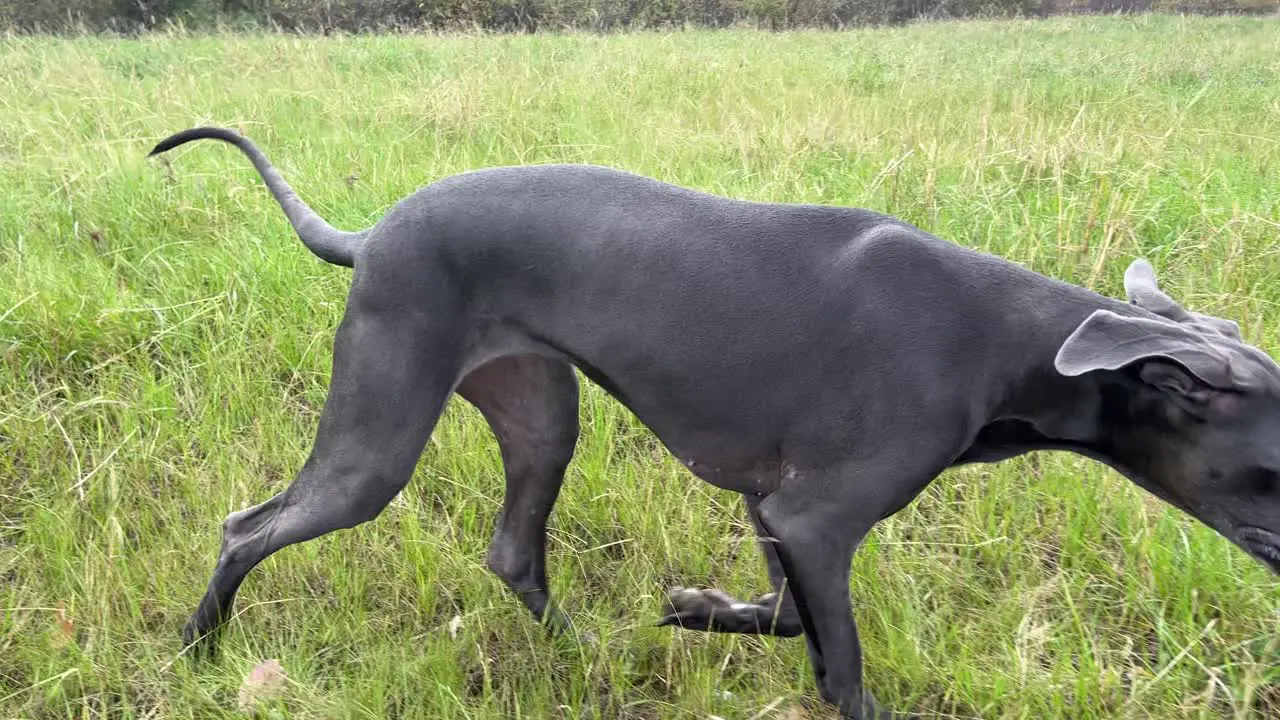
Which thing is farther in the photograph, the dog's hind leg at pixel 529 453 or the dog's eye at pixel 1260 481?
the dog's hind leg at pixel 529 453

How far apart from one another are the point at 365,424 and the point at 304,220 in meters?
0.59

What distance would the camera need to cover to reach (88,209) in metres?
4.23

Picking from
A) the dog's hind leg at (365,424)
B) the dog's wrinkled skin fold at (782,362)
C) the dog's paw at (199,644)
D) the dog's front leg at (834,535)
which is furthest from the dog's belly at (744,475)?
the dog's paw at (199,644)

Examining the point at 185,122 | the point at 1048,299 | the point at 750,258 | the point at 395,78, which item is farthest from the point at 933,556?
the point at 395,78

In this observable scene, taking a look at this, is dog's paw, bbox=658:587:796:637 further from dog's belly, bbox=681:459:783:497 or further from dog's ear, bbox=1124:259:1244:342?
dog's ear, bbox=1124:259:1244:342

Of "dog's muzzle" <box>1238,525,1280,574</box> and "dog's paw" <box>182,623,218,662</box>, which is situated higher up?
"dog's muzzle" <box>1238,525,1280,574</box>

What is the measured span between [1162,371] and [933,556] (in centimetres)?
93

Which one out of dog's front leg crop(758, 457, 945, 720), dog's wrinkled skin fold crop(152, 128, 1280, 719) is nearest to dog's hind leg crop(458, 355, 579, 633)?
dog's wrinkled skin fold crop(152, 128, 1280, 719)

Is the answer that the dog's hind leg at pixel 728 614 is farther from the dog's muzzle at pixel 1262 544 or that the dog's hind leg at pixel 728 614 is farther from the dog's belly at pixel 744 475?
the dog's muzzle at pixel 1262 544

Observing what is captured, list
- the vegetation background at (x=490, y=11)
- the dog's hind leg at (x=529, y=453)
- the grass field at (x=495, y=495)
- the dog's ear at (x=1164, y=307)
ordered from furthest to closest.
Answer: the vegetation background at (x=490, y=11) → the dog's hind leg at (x=529, y=453) → the grass field at (x=495, y=495) → the dog's ear at (x=1164, y=307)

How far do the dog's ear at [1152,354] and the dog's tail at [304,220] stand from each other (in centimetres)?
153

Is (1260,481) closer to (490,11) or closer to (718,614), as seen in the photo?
(718,614)

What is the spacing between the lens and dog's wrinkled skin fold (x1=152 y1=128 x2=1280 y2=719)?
1773 mm

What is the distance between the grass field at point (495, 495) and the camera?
7.05ft
